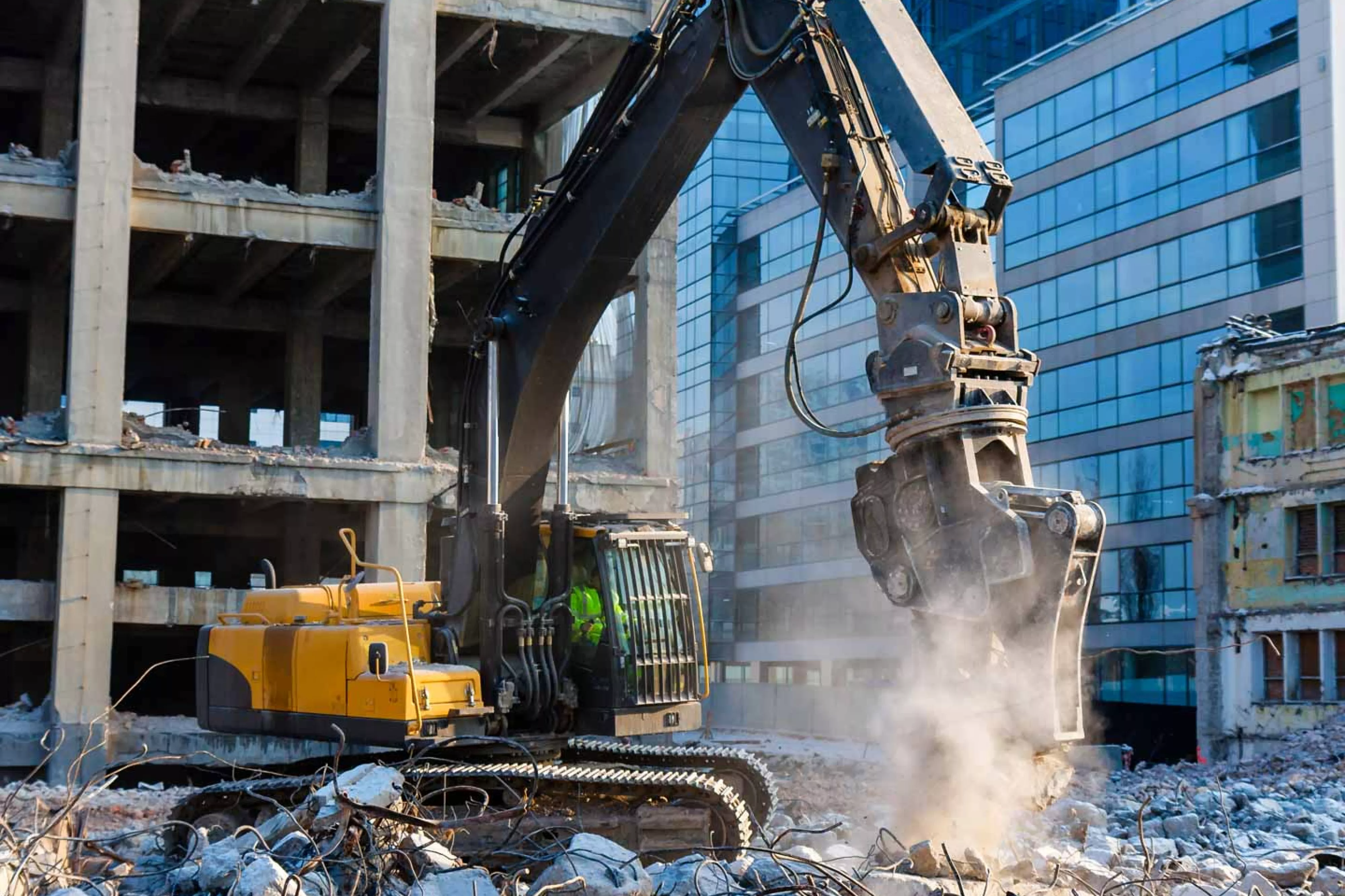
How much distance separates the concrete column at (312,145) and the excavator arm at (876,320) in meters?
16.2

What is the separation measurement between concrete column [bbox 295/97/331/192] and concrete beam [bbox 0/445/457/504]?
237 inches

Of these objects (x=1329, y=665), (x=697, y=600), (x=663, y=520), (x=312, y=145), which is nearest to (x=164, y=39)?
(x=312, y=145)

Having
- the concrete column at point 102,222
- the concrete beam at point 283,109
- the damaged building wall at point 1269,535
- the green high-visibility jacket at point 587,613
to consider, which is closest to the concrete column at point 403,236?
the concrete beam at point 283,109

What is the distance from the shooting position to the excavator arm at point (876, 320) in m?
7.02

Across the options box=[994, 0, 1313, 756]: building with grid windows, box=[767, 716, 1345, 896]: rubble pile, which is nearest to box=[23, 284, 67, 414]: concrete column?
box=[767, 716, 1345, 896]: rubble pile

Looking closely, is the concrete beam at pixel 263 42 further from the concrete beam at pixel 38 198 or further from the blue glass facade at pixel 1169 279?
the blue glass facade at pixel 1169 279

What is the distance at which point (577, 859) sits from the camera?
799 centimetres

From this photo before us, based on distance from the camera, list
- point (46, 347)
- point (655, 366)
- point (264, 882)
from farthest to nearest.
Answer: point (46, 347), point (655, 366), point (264, 882)

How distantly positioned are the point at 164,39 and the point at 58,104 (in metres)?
3.14

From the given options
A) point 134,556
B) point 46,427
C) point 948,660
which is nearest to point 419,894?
point 948,660

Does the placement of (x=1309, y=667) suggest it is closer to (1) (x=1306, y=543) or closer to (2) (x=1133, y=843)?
(1) (x=1306, y=543)

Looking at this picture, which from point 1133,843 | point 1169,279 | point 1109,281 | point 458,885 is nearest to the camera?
point 458,885

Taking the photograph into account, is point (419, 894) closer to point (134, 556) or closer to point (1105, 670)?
point (134, 556)

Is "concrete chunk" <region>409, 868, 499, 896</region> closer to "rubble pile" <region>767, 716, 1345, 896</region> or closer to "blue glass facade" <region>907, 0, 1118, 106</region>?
"rubble pile" <region>767, 716, 1345, 896</region>
